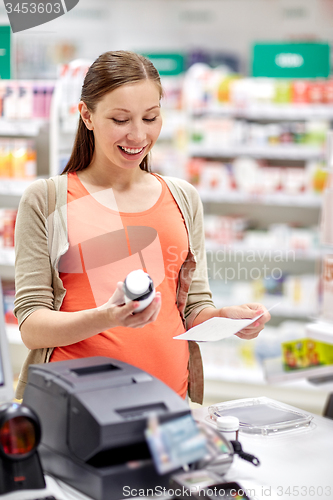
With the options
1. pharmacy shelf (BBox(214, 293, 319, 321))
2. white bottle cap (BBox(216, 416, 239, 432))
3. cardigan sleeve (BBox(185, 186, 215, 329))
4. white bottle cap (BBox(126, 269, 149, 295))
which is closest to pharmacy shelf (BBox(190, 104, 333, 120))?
pharmacy shelf (BBox(214, 293, 319, 321))

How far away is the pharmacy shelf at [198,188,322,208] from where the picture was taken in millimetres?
4273

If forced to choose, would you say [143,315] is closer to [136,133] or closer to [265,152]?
[136,133]

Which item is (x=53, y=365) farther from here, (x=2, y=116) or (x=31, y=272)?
(x=2, y=116)

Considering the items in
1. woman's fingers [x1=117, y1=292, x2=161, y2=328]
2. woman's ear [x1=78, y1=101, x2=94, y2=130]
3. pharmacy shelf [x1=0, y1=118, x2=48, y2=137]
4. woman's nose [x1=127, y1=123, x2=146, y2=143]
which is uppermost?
woman's ear [x1=78, y1=101, x2=94, y2=130]

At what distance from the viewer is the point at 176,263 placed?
181 cm

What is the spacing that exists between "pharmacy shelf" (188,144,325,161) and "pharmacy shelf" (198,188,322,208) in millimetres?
285

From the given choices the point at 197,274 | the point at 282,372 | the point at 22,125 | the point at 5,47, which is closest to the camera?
the point at 197,274

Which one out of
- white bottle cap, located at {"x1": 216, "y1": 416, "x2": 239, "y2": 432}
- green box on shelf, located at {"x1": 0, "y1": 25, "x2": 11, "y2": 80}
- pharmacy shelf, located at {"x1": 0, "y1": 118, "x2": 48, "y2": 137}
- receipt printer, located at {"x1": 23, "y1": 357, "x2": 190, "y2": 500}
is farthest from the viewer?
pharmacy shelf, located at {"x1": 0, "y1": 118, "x2": 48, "y2": 137}

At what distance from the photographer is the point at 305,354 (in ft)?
6.98

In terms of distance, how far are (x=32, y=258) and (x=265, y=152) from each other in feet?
9.90

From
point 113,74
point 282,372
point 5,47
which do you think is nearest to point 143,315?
point 113,74

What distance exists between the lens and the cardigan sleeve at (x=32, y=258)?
164cm

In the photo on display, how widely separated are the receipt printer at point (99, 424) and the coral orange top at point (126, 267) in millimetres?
348

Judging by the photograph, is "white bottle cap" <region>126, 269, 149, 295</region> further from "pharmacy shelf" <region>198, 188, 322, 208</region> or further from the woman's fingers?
"pharmacy shelf" <region>198, 188, 322, 208</region>
